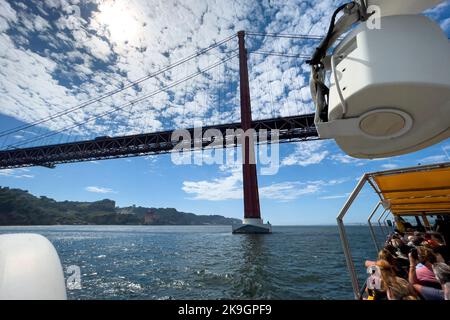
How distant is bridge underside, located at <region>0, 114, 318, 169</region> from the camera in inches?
1180

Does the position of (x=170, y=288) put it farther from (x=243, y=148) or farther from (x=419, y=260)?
(x=243, y=148)

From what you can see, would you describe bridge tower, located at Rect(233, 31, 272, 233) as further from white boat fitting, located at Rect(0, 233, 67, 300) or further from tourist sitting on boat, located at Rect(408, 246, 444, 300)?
white boat fitting, located at Rect(0, 233, 67, 300)

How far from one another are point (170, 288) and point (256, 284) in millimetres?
2699

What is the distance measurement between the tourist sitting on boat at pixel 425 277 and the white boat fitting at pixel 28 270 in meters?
3.30

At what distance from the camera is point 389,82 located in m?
0.76

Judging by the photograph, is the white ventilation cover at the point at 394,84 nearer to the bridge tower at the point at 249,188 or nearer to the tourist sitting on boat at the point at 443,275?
the tourist sitting on boat at the point at 443,275

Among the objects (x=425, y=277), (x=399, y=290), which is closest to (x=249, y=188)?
(x=425, y=277)

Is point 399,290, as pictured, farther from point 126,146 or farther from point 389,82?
point 126,146

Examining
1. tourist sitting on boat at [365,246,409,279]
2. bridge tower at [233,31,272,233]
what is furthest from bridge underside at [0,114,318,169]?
tourist sitting on boat at [365,246,409,279]

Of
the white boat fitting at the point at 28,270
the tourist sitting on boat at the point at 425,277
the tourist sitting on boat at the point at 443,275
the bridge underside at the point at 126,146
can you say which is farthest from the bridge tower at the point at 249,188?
the white boat fitting at the point at 28,270

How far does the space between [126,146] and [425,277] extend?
34.5 metres

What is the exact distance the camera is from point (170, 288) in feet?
24.3

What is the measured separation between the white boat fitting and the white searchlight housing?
1.14 meters
